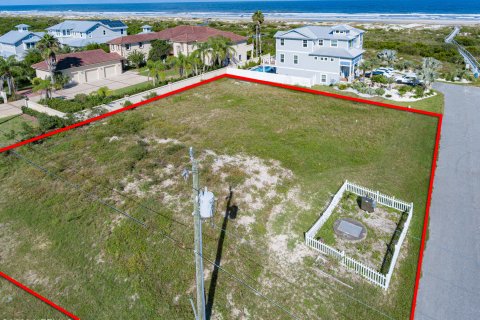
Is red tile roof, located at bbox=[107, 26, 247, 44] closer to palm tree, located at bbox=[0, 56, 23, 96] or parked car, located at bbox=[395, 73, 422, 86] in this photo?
palm tree, located at bbox=[0, 56, 23, 96]

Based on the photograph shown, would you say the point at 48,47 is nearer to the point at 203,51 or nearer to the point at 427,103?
the point at 203,51

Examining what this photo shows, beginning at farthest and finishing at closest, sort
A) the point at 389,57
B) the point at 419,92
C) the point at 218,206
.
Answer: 1. the point at 389,57
2. the point at 419,92
3. the point at 218,206

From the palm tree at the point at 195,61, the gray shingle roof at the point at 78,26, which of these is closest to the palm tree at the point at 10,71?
the palm tree at the point at 195,61

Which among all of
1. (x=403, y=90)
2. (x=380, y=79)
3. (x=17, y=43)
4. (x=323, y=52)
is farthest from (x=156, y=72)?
(x=17, y=43)

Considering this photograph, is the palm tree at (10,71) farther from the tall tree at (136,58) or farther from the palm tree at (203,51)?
the palm tree at (203,51)

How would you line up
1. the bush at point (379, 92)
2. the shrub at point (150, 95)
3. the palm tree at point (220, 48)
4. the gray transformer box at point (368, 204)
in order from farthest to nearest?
the palm tree at point (220, 48)
the bush at point (379, 92)
the shrub at point (150, 95)
the gray transformer box at point (368, 204)
